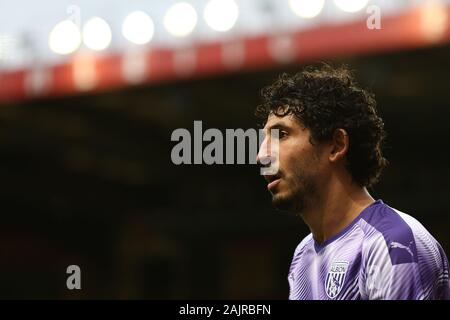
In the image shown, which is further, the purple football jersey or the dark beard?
the dark beard

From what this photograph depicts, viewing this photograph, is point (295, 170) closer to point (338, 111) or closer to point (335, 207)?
point (335, 207)

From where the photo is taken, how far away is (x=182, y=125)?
16.2 m

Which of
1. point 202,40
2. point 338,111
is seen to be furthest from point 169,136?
point 338,111

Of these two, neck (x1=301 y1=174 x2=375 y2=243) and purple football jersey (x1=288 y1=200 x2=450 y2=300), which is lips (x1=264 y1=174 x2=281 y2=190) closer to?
neck (x1=301 y1=174 x2=375 y2=243)

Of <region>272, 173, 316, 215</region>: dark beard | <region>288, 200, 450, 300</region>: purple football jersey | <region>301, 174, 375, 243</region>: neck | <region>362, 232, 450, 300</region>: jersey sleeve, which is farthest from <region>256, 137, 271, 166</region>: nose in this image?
<region>362, 232, 450, 300</region>: jersey sleeve

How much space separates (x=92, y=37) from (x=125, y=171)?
6483 millimetres

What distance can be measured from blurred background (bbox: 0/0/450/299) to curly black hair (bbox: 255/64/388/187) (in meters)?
6.92

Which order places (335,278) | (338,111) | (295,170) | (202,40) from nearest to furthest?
(335,278)
(295,170)
(338,111)
(202,40)

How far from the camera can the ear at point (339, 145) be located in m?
3.13

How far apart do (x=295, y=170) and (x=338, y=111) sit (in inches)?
13.6

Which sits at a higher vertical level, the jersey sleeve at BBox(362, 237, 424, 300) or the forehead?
the forehead

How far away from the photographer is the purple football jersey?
2572 mm

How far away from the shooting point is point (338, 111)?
3.22 m

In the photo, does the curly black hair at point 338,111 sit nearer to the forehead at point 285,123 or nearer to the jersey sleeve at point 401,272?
the forehead at point 285,123
